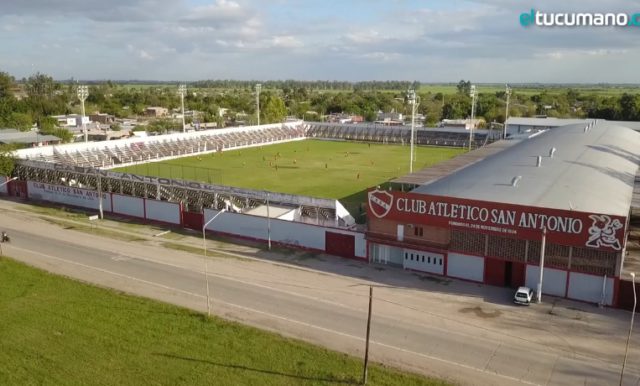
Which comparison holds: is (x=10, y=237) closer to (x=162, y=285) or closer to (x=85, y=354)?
(x=162, y=285)

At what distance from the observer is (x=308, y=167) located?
2657 inches

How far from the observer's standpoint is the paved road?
2075 centimetres

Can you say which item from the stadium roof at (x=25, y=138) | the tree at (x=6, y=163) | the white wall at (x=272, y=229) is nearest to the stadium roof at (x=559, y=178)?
the white wall at (x=272, y=229)

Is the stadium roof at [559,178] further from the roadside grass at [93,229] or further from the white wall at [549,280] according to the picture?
the roadside grass at [93,229]

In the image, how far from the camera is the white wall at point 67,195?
46031 millimetres

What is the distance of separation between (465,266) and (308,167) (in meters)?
39.7

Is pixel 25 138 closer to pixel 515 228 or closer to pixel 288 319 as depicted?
pixel 288 319

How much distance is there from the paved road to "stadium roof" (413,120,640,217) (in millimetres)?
6754

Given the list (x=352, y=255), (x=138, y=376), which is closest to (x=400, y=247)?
(x=352, y=255)

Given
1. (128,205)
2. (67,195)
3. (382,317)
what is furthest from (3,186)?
(382,317)

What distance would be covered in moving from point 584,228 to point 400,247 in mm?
9778

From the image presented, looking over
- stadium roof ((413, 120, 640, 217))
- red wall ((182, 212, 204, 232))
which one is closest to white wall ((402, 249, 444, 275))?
stadium roof ((413, 120, 640, 217))

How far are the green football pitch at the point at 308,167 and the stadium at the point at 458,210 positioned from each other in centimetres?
124

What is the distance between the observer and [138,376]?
19406 mm
